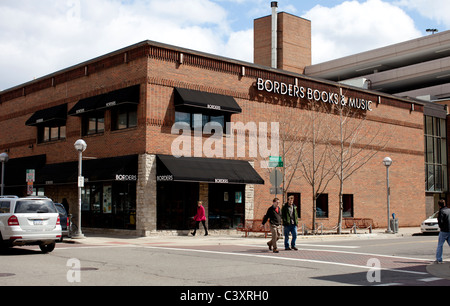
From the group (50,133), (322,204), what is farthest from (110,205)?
(322,204)

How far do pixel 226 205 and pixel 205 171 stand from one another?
3144 mm

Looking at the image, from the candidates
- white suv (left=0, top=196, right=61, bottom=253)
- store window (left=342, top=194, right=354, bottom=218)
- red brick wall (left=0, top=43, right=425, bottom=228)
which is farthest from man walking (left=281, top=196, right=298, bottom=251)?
store window (left=342, top=194, right=354, bottom=218)

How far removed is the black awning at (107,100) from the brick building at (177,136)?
0.07 m

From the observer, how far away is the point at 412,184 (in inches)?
1575

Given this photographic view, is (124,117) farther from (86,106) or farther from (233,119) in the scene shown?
(233,119)

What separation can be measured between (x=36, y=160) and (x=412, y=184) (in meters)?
27.3

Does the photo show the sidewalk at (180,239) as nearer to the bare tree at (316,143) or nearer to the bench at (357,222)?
the bench at (357,222)

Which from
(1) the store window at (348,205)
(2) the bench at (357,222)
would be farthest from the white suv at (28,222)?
(1) the store window at (348,205)

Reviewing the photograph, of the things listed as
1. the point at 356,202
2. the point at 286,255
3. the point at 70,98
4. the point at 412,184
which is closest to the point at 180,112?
the point at 70,98

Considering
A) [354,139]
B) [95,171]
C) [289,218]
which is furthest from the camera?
[354,139]

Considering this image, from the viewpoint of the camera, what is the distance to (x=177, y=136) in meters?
26.4

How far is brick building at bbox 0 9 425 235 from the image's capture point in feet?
84.6

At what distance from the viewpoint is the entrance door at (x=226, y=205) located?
2758 cm
